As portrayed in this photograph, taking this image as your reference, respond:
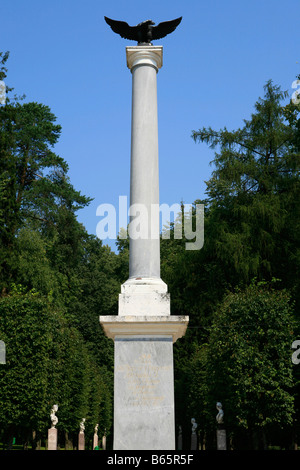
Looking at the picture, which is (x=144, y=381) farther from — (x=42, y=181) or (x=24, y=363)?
(x=42, y=181)

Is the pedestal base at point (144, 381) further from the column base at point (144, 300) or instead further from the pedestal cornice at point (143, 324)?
the column base at point (144, 300)

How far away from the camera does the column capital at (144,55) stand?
16016 mm

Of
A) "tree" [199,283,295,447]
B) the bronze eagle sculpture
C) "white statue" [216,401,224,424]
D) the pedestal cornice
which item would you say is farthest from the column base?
"white statue" [216,401,224,424]

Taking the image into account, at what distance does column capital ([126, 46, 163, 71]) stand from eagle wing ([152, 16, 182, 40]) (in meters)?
0.86

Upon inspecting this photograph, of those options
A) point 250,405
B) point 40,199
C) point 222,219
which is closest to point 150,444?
point 250,405

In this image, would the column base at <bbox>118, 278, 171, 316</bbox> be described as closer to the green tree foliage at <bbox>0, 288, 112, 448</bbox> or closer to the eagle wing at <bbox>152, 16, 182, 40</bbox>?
the eagle wing at <bbox>152, 16, 182, 40</bbox>

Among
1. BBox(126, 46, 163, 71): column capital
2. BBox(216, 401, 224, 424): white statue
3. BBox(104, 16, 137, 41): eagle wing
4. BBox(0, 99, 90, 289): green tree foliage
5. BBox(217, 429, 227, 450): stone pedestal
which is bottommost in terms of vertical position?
BBox(217, 429, 227, 450): stone pedestal

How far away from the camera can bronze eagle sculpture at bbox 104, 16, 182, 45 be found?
54.3ft

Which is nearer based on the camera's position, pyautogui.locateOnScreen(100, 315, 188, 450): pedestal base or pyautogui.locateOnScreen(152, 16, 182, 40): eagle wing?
pyautogui.locateOnScreen(100, 315, 188, 450): pedestal base

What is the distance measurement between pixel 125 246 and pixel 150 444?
57.4 metres

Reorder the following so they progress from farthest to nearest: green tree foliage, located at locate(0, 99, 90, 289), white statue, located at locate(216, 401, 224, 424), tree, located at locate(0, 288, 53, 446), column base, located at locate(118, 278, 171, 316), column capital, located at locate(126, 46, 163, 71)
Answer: green tree foliage, located at locate(0, 99, 90, 289), tree, located at locate(0, 288, 53, 446), white statue, located at locate(216, 401, 224, 424), column capital, located at locate(126, 46, 163, 71), column base, located at locate(118, 278, 171, 316)

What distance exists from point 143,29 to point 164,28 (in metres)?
0.62

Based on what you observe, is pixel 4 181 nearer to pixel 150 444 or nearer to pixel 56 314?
pixel 56 314

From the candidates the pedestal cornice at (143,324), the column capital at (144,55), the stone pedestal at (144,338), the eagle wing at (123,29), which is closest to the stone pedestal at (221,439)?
the stone pedestal at (144,338)
